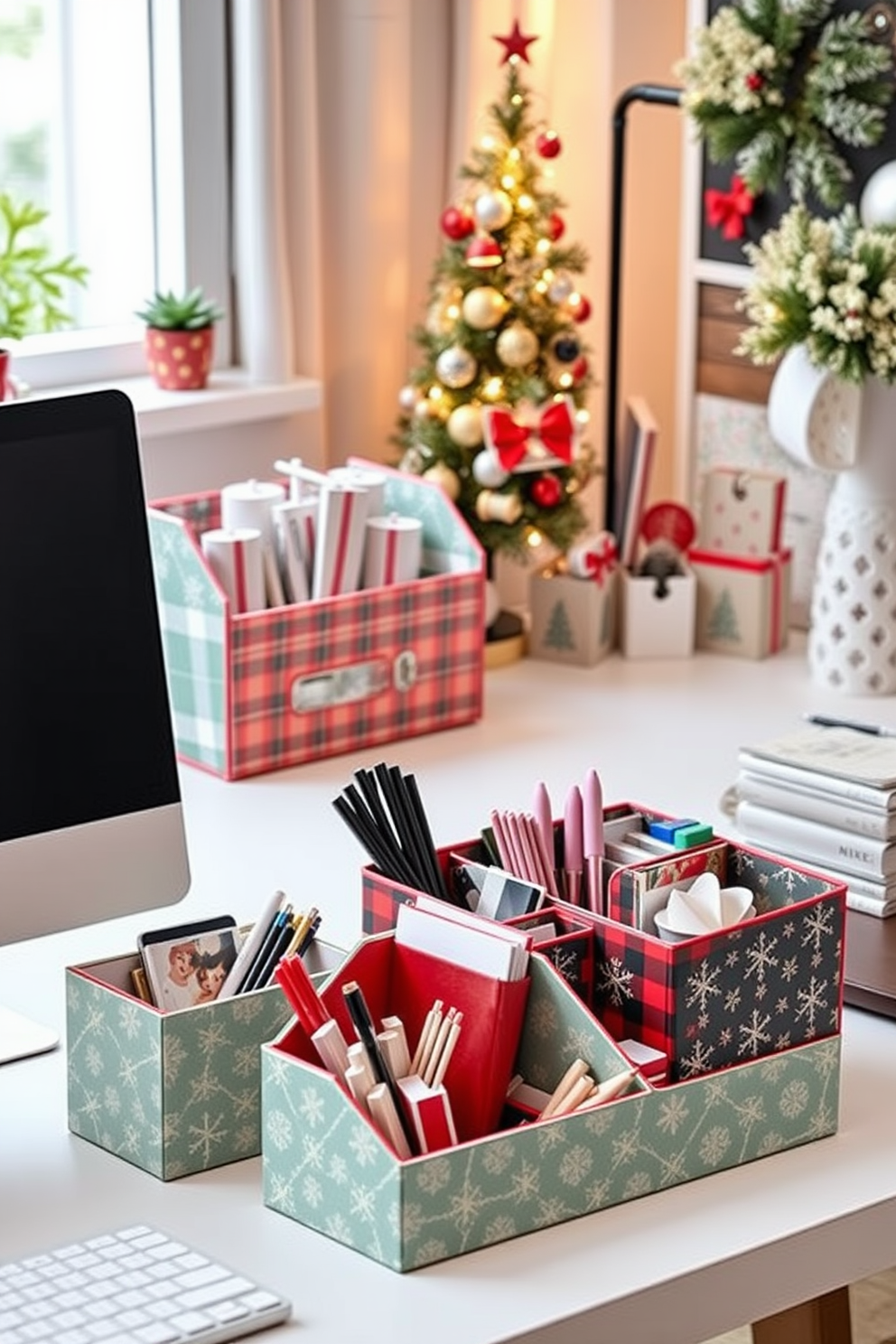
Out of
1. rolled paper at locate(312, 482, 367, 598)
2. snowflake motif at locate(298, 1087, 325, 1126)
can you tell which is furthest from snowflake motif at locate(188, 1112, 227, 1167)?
rolled paper at locate(312, 482, 367, 598)

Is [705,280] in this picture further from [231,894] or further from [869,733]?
[231,894]

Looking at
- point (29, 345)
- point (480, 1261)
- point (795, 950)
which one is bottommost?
point (480, 1261)

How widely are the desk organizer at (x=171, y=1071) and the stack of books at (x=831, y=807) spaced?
0.51 metres

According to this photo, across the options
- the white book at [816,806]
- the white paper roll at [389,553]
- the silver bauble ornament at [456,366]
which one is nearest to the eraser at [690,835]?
the white book at [816,806]

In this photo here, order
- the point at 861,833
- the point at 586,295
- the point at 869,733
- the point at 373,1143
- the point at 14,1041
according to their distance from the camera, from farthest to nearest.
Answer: the point at 586,295 < the point at 869,733 < the point at 861,833 < the point at 14,1041 < the point at 373,1143

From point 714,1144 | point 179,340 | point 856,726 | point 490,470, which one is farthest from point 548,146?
point 714,1144

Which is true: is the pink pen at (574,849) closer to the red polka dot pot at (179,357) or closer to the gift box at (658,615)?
the gift box at (658,615)

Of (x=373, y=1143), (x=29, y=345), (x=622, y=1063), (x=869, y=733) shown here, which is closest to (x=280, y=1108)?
(x=373, y=1143)

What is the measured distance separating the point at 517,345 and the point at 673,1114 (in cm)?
120

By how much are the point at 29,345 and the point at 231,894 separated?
35.8 inches

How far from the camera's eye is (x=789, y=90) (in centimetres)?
248

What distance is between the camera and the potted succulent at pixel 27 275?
2484 mm

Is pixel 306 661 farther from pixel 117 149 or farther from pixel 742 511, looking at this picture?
pixel 117 149

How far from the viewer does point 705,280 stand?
2.65 metres
